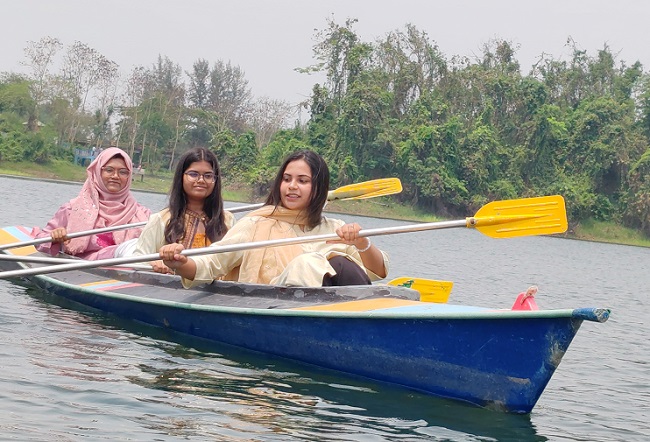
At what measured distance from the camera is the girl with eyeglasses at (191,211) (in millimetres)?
6926

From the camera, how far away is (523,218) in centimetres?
573

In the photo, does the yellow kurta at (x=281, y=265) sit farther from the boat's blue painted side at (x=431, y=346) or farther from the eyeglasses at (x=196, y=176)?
the eyeglasses at (x=196, y=176)

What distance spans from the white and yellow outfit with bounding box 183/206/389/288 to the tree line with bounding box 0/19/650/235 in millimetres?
35317

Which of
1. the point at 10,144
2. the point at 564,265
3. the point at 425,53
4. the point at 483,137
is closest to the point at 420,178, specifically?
the point at 483,137

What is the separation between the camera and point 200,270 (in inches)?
246

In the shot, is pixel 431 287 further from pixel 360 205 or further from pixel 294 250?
pixel 360 205

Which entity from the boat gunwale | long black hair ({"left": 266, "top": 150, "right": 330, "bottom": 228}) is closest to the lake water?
the boat gunwale

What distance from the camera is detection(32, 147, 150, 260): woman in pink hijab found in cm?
846

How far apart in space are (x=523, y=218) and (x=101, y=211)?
4.02 meters

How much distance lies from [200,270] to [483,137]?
3934cm

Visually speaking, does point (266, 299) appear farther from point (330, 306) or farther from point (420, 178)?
point (420, 178)

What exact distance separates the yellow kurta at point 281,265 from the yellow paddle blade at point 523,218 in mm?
752

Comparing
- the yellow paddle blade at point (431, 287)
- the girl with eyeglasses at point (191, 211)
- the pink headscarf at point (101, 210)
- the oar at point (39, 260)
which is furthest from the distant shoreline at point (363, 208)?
the girl with eyeglasses at point (191, 211)

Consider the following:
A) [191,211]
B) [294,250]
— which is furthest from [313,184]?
[191,211]
